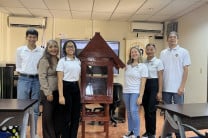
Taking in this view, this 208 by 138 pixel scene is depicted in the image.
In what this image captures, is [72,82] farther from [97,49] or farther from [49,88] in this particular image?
[97,49]

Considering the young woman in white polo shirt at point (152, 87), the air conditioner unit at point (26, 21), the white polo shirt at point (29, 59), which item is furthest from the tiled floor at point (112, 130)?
the air conditioner unit at point (26, 21)

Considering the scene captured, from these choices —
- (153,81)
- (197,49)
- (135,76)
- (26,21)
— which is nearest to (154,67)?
(153,81)

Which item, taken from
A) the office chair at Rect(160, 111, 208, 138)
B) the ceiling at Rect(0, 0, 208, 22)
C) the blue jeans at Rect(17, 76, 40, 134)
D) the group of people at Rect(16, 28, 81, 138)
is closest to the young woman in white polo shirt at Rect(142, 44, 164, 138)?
the office chair at Rect(160, 111, 208, 138)

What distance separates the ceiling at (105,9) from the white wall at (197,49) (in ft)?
0.74

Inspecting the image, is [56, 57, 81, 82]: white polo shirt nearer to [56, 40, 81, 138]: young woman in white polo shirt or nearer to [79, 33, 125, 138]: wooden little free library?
[56, 40, 81, 138]: young woman in white polo shirt

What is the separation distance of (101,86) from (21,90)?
1066 millimetres

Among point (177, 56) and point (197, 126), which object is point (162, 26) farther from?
point (197, 126)

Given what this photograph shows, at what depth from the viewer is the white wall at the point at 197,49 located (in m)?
5.43

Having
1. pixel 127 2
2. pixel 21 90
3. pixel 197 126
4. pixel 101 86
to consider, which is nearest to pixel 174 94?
pixel 101 86

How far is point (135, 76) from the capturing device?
3.51m

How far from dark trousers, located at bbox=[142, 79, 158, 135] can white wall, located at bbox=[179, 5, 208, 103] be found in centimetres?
218

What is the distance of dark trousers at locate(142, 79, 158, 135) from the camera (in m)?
3.59

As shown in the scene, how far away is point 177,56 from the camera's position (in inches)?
139

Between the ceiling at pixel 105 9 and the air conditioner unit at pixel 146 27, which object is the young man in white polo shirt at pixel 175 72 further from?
the air conditioner unit at pixel 146 27
